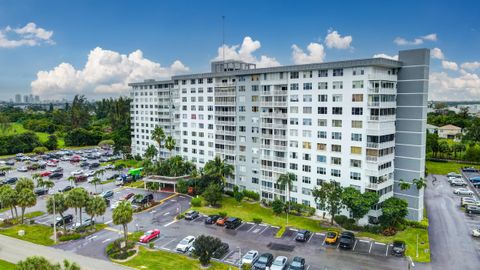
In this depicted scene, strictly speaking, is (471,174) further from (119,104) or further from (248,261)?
(119,104)

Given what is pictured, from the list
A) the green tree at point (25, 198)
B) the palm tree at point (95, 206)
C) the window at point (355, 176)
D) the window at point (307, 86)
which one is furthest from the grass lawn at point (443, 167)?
the green tree at point (25, 198)

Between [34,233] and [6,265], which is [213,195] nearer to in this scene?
[34,233]

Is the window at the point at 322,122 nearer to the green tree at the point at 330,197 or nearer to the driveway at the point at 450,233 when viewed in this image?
the green tree at the point at 330,197

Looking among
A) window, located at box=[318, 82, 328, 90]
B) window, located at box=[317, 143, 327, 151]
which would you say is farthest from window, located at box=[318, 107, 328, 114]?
window, located at box=[317, 143, 327, 151]

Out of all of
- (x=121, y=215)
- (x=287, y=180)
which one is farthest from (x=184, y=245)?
(x=287, y=180)

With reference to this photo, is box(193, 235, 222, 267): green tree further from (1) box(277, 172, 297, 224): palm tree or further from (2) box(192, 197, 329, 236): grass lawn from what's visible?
(1) box(277, 172, 297, 224): palm tree
